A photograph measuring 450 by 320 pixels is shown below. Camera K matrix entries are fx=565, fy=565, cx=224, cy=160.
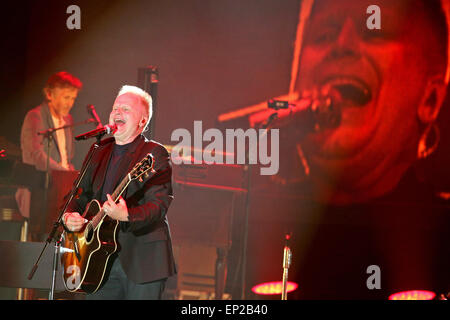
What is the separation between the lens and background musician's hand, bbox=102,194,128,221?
2.55m

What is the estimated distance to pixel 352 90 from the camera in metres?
7.19

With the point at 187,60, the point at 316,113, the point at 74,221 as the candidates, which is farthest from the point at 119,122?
the point at 316,113

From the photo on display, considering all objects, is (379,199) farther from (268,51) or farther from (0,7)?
(0,7)

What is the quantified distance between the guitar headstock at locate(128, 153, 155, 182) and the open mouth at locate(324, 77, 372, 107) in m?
4.86

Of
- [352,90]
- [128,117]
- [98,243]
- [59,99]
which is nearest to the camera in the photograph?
[98,243]

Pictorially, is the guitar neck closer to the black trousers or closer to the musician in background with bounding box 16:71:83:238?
the black trousers

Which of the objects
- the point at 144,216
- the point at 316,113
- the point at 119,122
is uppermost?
the point at 316,113

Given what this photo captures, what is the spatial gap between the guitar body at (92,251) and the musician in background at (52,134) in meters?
2.78

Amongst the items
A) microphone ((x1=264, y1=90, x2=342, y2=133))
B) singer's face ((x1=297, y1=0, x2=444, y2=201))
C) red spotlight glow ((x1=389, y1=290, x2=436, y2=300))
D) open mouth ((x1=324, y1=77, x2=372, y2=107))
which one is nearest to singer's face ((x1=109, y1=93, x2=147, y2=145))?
microphone ((x1=264, y1=90, x2=342, y2=133))

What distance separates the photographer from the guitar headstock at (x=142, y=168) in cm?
268

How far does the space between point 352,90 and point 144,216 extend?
5.12 m

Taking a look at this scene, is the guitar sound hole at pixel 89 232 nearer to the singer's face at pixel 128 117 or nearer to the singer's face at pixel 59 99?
the singer's face at pixel 128 117

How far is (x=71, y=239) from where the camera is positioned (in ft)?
9.69

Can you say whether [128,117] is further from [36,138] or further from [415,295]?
[415,295]
